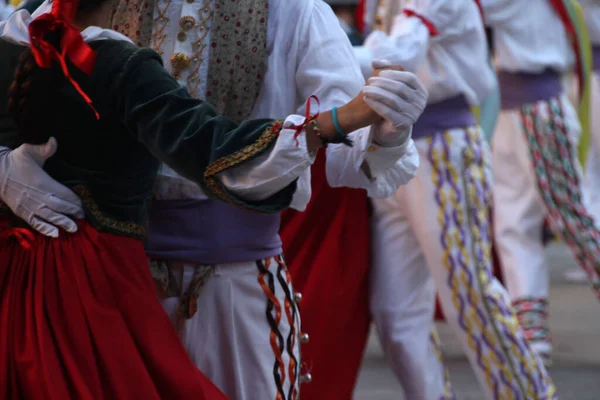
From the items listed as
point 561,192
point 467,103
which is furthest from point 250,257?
point 561,192

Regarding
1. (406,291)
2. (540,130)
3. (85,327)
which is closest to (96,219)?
(85,327)

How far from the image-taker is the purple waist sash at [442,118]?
4223mm

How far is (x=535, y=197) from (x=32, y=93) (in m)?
4.13

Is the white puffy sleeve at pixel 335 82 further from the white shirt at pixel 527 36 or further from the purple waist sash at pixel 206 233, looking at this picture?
the white shirt at pixel 527 36

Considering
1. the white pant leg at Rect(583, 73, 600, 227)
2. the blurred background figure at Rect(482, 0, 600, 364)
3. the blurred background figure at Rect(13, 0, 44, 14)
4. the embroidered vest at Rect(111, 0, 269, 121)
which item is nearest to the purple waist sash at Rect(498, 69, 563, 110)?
the blurred background figure at Rect(482, 0, 600, 364)

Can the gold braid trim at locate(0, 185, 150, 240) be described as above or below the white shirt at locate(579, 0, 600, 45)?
above

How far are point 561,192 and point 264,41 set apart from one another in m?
3.05

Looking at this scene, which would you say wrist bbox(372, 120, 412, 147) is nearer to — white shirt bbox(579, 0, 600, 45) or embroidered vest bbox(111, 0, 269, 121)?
embroidered vest bbox(111, 0, 269, 121)

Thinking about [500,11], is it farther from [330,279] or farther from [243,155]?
[243,155]

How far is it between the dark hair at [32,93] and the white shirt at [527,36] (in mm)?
3367

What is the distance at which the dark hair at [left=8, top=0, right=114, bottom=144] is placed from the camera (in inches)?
94.3

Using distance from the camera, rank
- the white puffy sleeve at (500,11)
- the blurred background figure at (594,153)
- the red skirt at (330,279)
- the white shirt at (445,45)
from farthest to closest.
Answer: the blurred background figure at (594,153), the white puffy sleeve at (500,11), the white shirt at (445,45), the red skirt at (330,279)

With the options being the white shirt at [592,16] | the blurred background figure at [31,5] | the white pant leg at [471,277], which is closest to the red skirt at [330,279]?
the white pant leg at [471,277]

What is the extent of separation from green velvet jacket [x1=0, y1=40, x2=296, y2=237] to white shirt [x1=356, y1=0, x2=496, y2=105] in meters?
1.65
